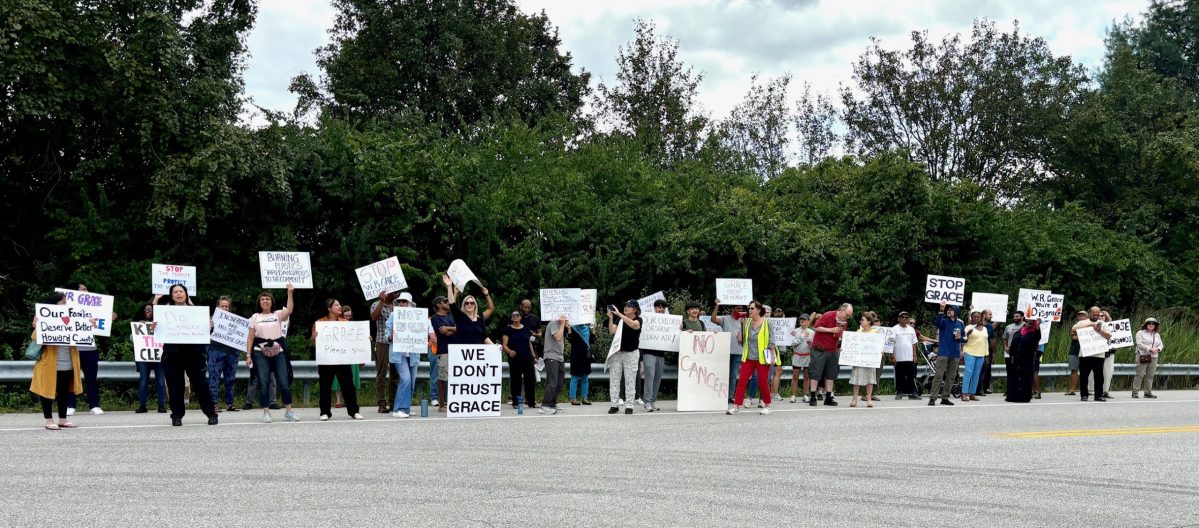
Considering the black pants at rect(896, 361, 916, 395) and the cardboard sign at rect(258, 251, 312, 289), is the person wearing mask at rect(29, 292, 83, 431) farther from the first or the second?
the black pants at rect(896, 361, 916, 395)

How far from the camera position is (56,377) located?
1415 cm

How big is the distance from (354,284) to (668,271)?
22.7 feet

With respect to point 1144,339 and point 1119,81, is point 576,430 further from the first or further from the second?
point 1119,81

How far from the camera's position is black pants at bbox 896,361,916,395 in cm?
2333

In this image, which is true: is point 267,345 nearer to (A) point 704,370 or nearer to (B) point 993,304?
(A) point 704,370

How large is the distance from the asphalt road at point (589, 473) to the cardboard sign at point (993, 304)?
971cm

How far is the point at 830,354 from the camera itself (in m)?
20.5

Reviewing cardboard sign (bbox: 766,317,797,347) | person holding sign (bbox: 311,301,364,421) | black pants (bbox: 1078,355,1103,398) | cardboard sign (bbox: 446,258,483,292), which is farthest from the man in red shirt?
person holding sign (bbox: 311,301,364,421)

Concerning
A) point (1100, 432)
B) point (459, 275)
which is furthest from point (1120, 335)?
point (459, 275)

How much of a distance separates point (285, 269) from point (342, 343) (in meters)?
4.29

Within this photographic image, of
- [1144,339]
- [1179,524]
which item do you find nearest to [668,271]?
[1144,339]

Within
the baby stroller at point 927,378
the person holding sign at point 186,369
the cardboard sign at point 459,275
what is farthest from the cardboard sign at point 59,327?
the baby stroller at point 927,378

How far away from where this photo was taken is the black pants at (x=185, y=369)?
46.6ft

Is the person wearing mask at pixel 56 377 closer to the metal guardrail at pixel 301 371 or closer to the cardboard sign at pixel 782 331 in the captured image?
the metal guardrail at pixel 301 371
